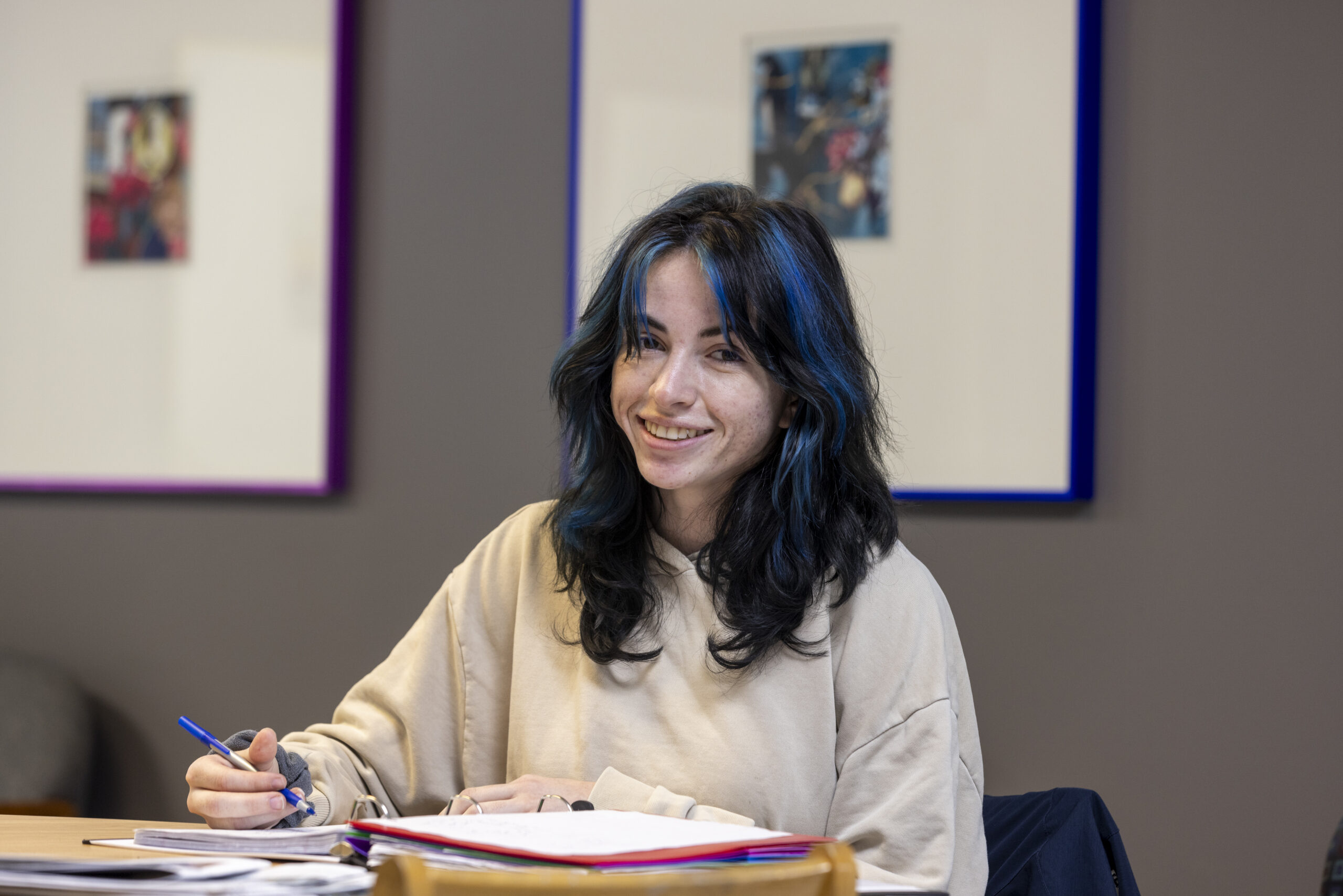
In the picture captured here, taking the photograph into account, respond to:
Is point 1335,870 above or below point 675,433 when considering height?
below

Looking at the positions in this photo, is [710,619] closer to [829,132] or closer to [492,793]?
[492,793]

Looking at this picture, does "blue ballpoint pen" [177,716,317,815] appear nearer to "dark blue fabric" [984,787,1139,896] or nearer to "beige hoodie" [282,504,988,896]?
"beige hoodie" [282,504,988,896]

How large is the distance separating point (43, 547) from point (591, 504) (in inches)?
69.5

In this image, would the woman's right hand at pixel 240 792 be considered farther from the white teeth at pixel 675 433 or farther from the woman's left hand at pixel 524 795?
the white teeth at pixel 675 433

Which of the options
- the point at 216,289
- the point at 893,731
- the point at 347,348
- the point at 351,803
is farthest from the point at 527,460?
the point at 893,731

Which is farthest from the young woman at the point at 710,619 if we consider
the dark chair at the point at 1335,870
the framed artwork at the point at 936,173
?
the framed artwork at the point at 936,173

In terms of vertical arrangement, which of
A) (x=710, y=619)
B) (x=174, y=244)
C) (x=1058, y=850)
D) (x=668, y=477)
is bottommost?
(x=1058, y=850)

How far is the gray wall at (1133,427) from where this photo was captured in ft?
6.78

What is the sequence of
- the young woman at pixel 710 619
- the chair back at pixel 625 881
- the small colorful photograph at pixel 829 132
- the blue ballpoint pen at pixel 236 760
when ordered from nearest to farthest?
the chair back at pixel 625 881 < the blue ballpoint pen at pixel 236 760 < the young woman at pixel 710 619 < the small colorful photograph at pixel 829 132

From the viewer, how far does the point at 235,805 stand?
4.22ft

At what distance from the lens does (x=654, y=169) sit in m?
2.43

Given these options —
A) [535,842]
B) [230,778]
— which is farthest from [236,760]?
[535,842]

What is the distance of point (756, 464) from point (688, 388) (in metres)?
0.18

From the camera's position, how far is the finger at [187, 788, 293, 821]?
4.21 ft
